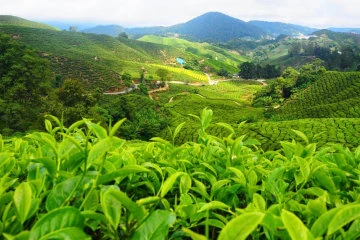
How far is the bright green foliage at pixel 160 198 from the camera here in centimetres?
62

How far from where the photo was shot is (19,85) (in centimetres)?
2078

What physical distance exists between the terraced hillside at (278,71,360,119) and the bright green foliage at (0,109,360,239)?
26958 mm

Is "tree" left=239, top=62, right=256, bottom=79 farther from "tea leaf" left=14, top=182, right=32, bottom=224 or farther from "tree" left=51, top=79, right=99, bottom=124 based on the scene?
"tea leaf" left=14, top=182, right=32, bottom=224

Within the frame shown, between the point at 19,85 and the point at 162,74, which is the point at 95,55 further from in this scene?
the point at 19,85

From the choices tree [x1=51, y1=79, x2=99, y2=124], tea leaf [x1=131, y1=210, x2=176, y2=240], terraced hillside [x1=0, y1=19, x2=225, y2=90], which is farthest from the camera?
terraced hillside [x1=0, y1=19, x2=225, y2=90]

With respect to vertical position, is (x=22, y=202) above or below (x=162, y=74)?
above

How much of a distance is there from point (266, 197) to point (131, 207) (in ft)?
2.20

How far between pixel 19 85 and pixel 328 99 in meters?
29.7

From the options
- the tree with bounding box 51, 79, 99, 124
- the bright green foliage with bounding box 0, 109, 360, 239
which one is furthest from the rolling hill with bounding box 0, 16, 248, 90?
the bright green foliage with bounding box 0, 109, 360, 239

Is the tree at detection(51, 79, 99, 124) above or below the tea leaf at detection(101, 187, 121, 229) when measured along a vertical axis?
below

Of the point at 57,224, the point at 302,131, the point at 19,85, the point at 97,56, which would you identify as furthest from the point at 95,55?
the point at 57,224

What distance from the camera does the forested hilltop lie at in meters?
0.71

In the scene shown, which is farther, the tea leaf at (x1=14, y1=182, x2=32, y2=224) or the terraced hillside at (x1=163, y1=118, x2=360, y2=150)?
the terraced hillside at (x1=163, y1=118, x2=360, y2=150)

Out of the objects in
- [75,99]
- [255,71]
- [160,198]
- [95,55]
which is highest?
[160,198]
